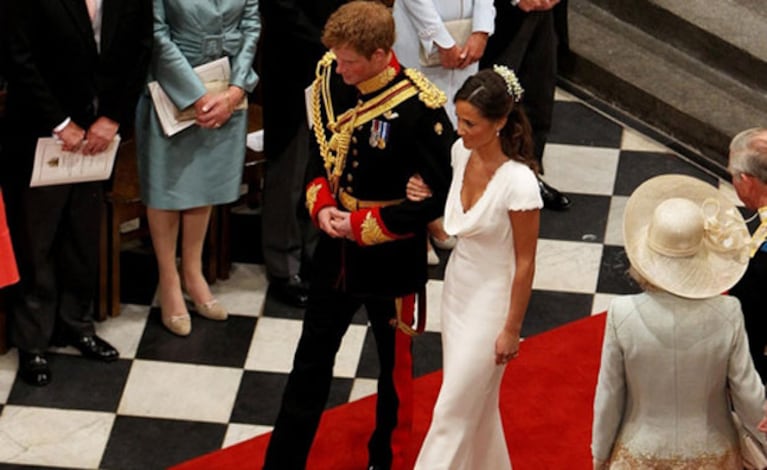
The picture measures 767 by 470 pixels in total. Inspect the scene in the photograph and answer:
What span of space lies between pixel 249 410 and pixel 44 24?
1563 millimetres

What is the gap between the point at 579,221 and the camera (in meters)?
7.34

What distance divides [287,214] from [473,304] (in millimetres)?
1788

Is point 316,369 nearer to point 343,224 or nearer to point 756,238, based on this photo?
point 343,224

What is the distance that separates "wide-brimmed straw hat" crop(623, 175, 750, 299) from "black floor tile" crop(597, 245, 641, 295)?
2.34 metres

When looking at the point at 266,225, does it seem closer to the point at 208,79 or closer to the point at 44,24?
the point at 208,79

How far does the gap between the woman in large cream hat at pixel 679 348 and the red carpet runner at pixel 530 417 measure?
127 cm

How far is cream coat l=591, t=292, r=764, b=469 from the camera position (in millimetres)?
4418

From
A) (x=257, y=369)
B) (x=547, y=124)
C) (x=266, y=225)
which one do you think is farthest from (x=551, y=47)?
(x=257, y=369)

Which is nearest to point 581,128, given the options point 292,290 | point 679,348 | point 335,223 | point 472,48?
point 472,48

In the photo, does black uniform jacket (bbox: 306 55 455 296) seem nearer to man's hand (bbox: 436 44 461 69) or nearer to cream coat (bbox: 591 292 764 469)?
cream coat (bbox: 591 292 764 469)

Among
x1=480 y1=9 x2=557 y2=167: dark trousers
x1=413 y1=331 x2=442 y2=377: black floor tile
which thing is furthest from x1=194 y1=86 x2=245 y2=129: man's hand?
x1=480 y1=9 x2=557 y2=167: dark trousers

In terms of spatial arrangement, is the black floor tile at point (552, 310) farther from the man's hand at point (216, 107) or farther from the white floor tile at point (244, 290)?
the man's hand at point (216, 107)

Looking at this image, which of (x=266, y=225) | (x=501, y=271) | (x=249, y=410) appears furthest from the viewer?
(x=266, y=225)

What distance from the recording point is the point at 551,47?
7.07 meters
